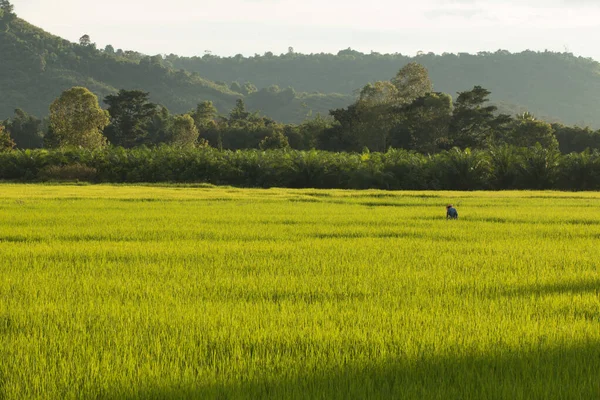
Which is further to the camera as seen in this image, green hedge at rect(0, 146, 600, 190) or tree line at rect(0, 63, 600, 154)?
tree line at rect(0, 63, 600, 154)

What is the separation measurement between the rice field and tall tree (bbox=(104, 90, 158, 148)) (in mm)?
54018

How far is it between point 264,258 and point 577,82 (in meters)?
212

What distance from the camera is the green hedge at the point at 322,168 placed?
32.0m

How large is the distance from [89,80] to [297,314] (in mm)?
139339

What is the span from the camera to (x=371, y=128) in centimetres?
5566

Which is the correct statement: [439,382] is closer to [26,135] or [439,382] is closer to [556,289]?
[556,289]

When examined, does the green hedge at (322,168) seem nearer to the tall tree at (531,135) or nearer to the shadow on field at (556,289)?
the tall tree at (531,135)

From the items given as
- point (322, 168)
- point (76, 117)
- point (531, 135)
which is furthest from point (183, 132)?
point (322, 168)

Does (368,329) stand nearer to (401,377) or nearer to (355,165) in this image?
(401,377)

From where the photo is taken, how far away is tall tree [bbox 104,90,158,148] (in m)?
63.0

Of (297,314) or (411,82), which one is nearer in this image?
(297,314)

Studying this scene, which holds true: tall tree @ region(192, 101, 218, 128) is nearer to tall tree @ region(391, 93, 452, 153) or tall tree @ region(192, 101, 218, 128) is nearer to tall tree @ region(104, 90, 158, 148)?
tall tree @ region(104, 90, 158, 148)

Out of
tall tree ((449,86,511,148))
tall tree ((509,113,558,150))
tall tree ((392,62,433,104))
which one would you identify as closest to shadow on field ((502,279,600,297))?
tall tree ((449,86,511,148))

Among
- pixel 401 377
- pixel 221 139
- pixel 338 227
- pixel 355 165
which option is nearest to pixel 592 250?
pixel 338 227
